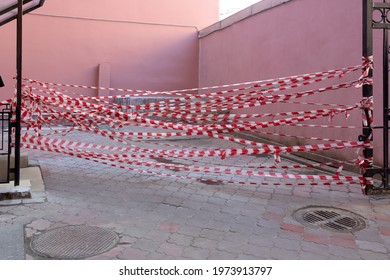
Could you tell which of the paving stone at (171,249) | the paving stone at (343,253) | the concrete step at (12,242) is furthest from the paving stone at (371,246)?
the concrete step at (12,242)

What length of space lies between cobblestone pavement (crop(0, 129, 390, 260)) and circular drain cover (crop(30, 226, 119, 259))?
98mm

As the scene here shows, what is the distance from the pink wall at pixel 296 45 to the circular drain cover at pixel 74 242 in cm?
453

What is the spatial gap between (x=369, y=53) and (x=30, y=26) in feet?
36.4

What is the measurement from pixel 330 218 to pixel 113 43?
10963 millimetres

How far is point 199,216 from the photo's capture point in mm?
4543

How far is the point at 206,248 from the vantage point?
3621 mm

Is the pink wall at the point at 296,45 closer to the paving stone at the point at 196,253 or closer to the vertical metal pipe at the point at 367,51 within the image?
the vertical metal pipe at the point at 367,51

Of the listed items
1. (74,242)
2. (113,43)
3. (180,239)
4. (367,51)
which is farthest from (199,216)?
(113,43)

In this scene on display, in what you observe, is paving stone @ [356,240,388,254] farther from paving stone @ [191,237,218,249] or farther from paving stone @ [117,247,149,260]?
paving stone @ [117,247,149,260]

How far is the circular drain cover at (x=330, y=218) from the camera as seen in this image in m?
4.27

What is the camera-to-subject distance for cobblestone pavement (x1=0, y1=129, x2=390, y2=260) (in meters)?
3.62

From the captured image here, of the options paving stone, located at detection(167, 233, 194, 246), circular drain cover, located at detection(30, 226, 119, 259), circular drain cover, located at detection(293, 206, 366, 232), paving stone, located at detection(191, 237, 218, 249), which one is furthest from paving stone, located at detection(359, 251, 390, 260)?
circular drain cover, located at detection(30, 226, 119, 259)

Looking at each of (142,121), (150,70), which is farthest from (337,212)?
(150,70)
